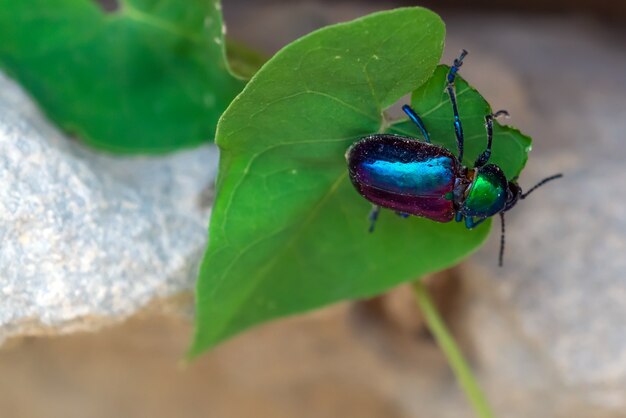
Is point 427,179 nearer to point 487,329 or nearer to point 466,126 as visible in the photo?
point 466,126

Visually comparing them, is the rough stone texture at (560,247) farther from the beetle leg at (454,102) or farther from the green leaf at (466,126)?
the beetle leg at (454,102)

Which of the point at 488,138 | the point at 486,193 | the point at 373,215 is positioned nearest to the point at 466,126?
the point at 488,138

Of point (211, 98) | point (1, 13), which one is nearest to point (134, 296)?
point (211, 98)

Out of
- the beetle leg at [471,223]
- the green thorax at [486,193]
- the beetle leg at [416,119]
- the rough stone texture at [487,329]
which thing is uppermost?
the beetle leg at [416,119]

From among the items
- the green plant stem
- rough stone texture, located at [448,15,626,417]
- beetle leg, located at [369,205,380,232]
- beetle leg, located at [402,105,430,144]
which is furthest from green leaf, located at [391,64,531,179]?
rough stone texture, located at [448,15,626,417]

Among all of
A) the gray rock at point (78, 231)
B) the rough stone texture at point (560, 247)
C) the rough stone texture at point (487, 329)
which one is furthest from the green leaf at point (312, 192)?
the rough stone texture at point (560, 247)

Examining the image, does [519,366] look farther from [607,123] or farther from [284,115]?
[284,115]
